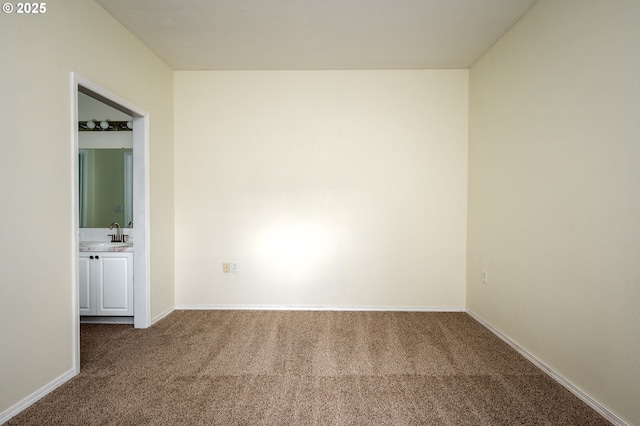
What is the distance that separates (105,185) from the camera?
3.89 m

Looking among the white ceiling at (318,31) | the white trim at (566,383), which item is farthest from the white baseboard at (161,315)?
the white trim at (566,383)

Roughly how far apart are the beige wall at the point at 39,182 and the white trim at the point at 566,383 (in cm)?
342

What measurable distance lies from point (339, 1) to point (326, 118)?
1.41 metres

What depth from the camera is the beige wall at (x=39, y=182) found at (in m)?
1.88

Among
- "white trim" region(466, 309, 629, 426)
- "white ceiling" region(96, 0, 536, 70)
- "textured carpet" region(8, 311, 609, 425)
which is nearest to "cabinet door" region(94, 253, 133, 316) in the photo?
"textured carpet" region(8, 311, 609, 425)

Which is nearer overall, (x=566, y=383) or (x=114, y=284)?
(x=566, y=383)

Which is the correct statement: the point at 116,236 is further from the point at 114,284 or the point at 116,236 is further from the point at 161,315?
the point at 161,315

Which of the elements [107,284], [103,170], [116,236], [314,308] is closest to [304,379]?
[314,308]

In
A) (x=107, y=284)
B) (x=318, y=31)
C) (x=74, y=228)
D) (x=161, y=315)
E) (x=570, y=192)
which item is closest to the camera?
(x=570, y=192)

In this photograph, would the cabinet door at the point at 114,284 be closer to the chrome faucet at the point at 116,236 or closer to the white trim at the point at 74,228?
the chrome faucet at the point at 116,236

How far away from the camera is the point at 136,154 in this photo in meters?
3.28

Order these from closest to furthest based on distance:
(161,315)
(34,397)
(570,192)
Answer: (34,397)
(570,192)
(161,315)

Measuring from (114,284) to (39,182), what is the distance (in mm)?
1621

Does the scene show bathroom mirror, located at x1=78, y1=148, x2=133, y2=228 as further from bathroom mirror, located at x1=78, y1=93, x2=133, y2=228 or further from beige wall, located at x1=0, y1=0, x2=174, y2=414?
beige wall, located at x1=0, y1=0, x2=174, y2=414
